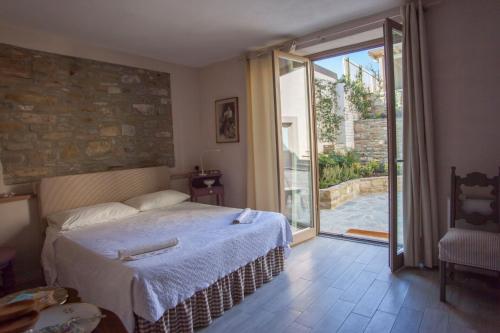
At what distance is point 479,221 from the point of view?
7.98ft

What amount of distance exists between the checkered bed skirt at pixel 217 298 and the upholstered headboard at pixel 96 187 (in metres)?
1.81

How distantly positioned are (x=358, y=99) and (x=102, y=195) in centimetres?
574

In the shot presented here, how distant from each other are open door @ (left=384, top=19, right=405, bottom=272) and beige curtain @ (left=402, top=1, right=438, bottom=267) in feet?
0.22

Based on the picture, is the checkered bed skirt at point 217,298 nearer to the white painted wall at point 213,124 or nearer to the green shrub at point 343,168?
the white painted wall at point 213,124

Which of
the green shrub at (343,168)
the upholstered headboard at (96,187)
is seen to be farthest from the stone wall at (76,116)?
the green shrub at (343,168)

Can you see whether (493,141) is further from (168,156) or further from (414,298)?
(168,156)

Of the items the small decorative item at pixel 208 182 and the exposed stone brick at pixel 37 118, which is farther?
the small decorative item at pixel 208 182

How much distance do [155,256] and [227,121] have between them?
2583mm

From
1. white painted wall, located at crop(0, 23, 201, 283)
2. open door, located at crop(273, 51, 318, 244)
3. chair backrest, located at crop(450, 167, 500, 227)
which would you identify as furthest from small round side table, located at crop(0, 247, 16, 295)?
chair backrest, located at crop(450, 167, 500, 227)

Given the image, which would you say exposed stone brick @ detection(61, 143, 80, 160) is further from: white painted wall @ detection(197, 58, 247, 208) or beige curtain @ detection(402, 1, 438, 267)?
beige curtain @ detection(402, 1, 438, 267)

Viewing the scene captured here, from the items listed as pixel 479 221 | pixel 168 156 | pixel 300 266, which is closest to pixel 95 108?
pixel 168 156

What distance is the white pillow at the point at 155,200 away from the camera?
133 inches

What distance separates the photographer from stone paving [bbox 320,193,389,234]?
4.34 metres

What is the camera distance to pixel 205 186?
4109mm
